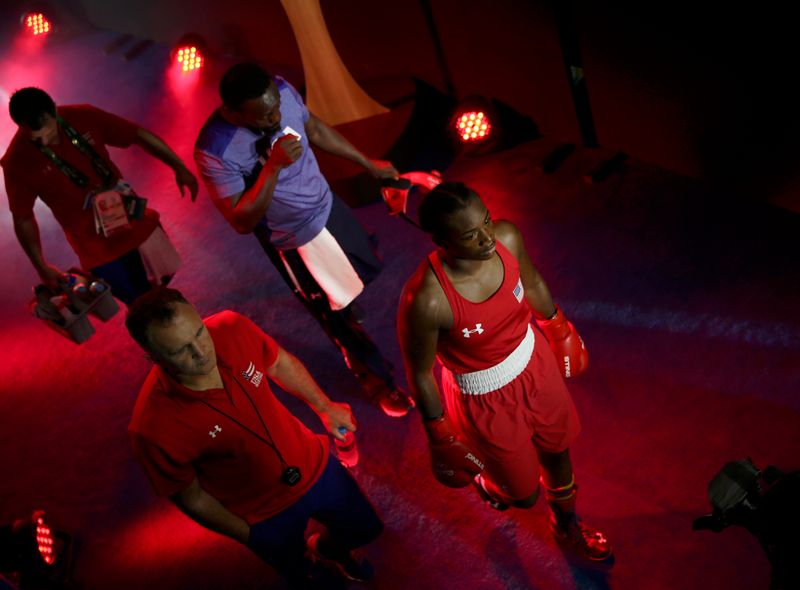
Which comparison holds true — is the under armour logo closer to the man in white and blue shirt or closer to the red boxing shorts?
the red boxing shorts

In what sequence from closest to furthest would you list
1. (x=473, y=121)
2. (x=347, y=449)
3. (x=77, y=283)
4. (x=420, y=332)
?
(x=420, y=332)
(x=347, y=449)
(x=77, y=283)
(x=473, y=121)

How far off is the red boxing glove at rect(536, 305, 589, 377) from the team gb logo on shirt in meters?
1.16

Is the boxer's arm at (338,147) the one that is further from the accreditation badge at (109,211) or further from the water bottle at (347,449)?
the water bottle at (347,449)

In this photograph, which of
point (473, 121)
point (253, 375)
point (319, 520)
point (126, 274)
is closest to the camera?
point (253, 375)

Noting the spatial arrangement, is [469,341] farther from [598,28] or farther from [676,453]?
[598,28]

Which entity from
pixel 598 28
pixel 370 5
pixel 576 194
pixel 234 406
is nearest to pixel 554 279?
pixel 576 194

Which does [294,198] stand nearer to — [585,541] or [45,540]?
[585,541]

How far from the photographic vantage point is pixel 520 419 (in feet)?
9.31

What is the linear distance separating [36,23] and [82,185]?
8.39 meters

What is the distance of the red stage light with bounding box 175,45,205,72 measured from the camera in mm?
8234

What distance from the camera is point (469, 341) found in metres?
2.66

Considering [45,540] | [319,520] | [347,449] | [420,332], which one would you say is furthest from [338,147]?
[45,540]

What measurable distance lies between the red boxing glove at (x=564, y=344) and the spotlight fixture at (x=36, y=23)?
34.8 ft

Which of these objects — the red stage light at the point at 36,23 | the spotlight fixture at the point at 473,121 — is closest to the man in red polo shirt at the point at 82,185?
→ the spotlight fixture at the point at 473,121
